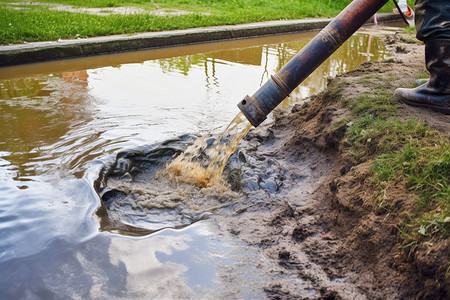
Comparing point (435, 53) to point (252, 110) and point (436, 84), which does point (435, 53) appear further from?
point (252, 110)

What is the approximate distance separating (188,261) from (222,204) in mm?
726

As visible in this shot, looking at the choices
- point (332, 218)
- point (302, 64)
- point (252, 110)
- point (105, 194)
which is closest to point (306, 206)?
point (332, 218)

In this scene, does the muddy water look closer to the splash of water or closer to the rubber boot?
the splash of water

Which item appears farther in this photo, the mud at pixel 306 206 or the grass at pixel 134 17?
the grass at pixel 134 17

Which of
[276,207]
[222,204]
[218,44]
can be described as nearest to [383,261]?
[276,207]

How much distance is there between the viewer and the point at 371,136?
326cm

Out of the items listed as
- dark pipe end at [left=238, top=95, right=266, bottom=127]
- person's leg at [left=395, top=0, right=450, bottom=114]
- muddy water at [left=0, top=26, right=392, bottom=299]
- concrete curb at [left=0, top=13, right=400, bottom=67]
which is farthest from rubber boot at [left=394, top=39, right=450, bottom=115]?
concrete curb at [left=0, top=13, right=400, bottom=67]

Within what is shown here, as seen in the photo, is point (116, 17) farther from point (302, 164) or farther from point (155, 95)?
point (302, 164)

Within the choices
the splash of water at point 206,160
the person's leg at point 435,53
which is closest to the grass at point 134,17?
the splash of water at point 206,160

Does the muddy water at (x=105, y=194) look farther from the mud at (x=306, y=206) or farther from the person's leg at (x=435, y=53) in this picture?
the person's leg at (x=435, y=53)

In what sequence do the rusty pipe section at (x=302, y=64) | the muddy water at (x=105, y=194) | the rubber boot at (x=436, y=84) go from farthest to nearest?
the rubber boot at (x=436, y=84) → the rusty pipe section at (x=302, y=64) → the muddy water at (x=105, y=194)

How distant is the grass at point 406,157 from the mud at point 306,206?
0.20 feet

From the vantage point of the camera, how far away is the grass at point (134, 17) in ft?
24.1

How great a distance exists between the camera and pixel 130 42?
775 centimetres
